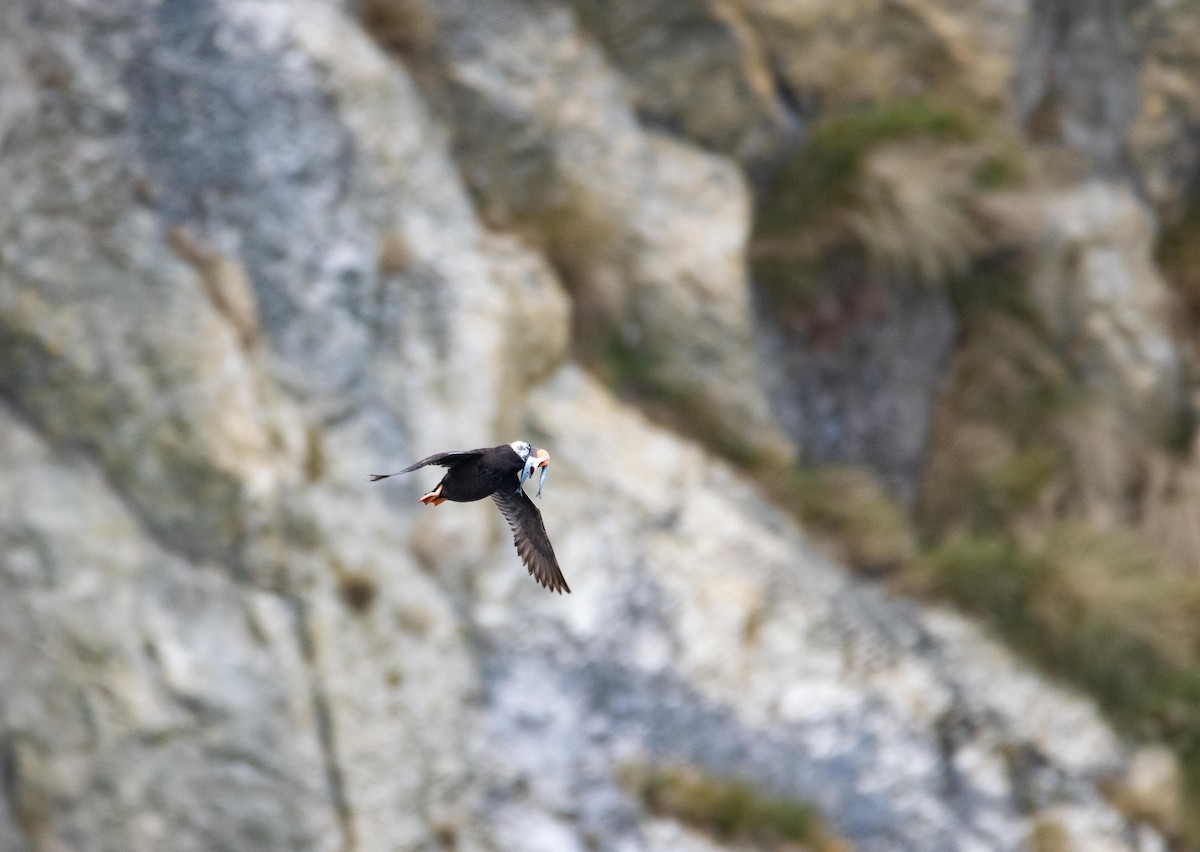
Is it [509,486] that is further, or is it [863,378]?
[863,378]

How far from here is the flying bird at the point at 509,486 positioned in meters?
3.71

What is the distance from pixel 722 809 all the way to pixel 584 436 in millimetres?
1571

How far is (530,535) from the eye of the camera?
4.16 metres

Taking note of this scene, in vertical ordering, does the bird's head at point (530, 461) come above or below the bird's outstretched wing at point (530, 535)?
above

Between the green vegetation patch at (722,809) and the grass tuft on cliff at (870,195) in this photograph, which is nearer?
the green vegetation patch at (722,809)

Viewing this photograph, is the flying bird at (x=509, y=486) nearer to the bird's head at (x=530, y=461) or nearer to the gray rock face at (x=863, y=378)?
the bird's head at (x=530, y=461)

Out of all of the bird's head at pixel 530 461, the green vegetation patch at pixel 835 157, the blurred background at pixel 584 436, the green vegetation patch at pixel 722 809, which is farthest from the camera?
the green vegetation patch at pixel 835 157


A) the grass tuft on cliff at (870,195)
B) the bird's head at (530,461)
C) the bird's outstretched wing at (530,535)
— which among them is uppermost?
the grass tuft on cliff at (870,195)

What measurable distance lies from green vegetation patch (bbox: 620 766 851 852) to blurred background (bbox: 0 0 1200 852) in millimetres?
24

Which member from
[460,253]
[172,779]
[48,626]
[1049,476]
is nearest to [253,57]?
[460,253]

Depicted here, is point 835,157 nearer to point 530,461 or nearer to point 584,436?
point 584,436

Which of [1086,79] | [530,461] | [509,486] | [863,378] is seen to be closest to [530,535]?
[509,486]

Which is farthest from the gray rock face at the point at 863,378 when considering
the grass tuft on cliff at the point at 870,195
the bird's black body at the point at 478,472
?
the bird's black body at the point at 478,472

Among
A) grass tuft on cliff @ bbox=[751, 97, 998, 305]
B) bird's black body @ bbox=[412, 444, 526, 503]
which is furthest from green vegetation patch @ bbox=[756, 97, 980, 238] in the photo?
bird's black body @ bbox=[412, 444, 526, 503]
